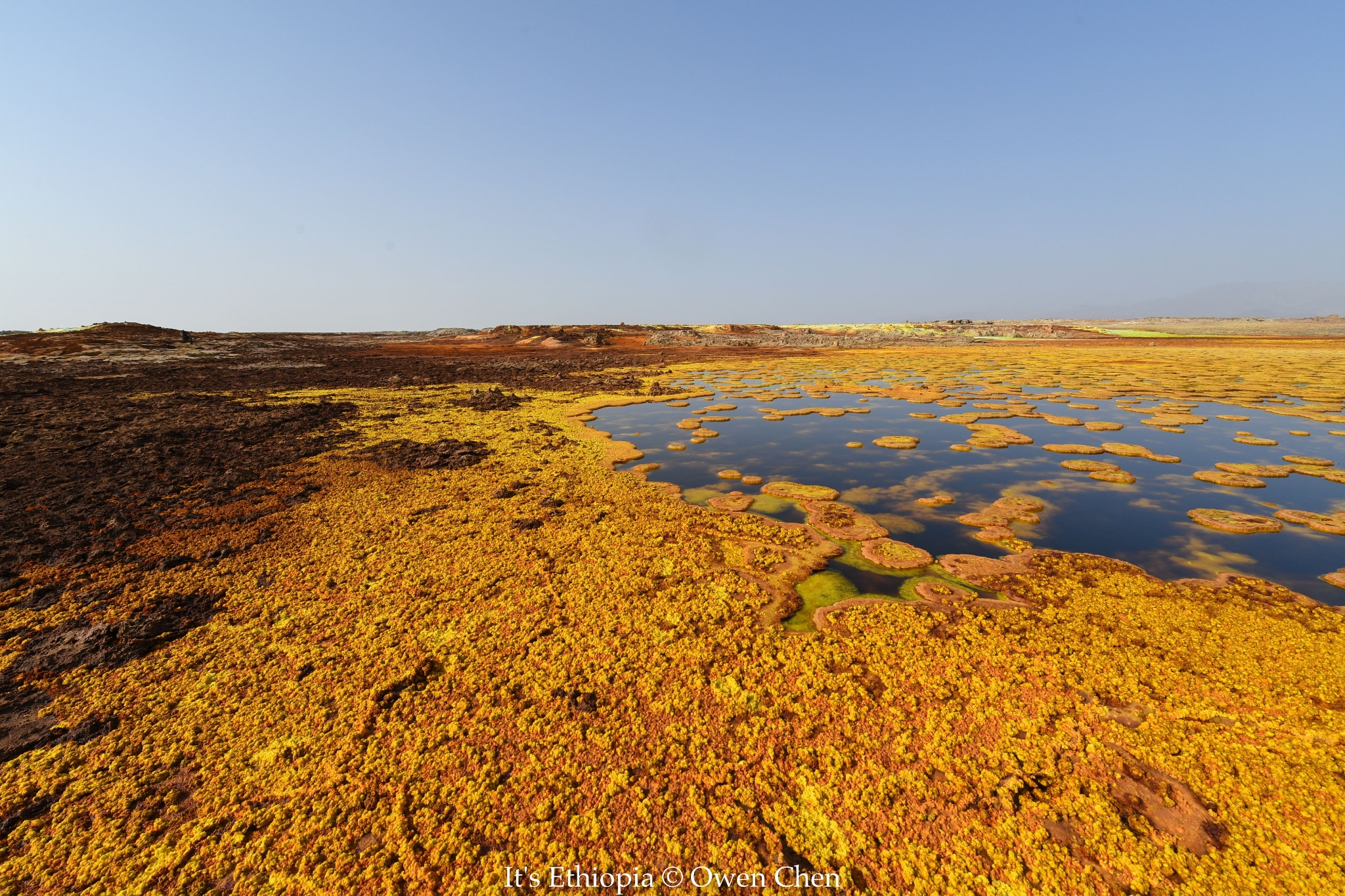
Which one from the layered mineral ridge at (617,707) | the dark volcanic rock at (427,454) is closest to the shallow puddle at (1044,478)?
the layered mineral ridge at (617,707)

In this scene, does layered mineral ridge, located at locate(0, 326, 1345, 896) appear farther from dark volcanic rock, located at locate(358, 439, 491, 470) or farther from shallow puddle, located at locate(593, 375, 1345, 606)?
dark volcanic rock, located at locate(358, 439, 491, 470)

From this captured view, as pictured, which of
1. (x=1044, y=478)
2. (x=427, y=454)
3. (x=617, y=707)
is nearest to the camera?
(x=617, y=707)

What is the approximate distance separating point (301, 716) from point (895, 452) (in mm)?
10137

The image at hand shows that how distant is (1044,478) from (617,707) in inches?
337

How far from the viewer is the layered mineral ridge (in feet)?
A: 7.87

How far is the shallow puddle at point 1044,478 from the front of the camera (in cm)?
553

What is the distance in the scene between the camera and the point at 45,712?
10.7ft

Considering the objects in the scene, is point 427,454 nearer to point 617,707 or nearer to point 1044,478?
point 617,707

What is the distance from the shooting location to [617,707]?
3.37 metres

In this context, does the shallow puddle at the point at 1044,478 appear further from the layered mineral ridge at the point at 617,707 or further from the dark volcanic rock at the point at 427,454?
the dark volcanic rock at the point at 427,454

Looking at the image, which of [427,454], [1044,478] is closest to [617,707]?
[427,454]

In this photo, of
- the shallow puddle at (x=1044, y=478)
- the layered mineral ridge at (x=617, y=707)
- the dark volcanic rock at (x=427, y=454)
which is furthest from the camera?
the dark volcanic rock at (x=427, y=454)

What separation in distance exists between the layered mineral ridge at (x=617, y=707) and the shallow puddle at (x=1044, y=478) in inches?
16.7

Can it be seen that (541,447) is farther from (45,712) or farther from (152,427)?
(152,427)
